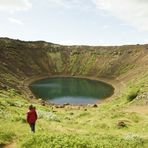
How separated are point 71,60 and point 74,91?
54.5 metres

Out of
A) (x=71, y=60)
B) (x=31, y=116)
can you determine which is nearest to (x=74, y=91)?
(x=71, y=60)

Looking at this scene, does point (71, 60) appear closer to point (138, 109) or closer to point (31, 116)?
point (138, 109)

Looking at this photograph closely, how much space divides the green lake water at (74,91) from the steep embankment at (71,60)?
12.2 meters

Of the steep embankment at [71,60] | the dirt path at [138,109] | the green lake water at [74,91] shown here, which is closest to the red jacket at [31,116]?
the dirt path at [138,109]

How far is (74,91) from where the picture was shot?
114 metres

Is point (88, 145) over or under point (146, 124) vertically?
under

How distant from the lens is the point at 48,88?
114 metres

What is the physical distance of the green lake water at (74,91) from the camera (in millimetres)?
96562

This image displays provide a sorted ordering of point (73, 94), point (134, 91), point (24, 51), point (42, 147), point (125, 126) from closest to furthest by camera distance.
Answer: point (42, 147) → point (125, 126) → point (134, 91) → point (73, 94) → point (24, 51)

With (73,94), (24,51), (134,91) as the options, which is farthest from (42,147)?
(24,51)

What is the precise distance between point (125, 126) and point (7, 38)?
132778 mm

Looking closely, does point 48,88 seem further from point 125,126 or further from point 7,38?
point 125,126

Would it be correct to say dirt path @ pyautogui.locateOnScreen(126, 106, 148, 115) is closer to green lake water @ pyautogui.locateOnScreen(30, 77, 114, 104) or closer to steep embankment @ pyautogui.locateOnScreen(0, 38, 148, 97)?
green lake water @ pyautogui.locateOnScreen(30, 77, 114, 104)

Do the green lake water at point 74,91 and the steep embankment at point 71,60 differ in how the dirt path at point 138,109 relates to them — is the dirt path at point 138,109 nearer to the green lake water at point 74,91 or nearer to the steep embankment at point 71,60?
the green lake water at point 74,91
